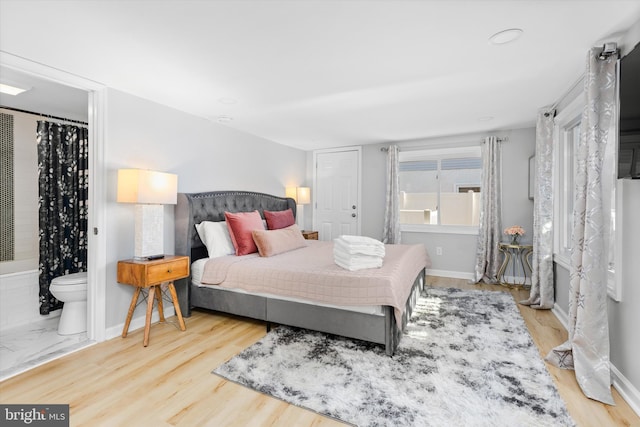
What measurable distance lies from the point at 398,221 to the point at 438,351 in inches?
115

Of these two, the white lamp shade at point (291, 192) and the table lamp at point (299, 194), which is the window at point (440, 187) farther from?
the white lamp shade at point (291, 192)

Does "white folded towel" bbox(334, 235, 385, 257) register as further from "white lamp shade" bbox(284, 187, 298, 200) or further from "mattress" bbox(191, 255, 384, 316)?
"white lamp shade" bbox(284, 187, 298, 200)

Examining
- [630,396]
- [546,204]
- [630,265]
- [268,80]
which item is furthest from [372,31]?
[546,204]

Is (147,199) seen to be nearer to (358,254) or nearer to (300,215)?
(358,254)

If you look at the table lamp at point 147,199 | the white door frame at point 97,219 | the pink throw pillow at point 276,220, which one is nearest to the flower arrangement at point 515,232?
the pink throw pillow at point 276,220

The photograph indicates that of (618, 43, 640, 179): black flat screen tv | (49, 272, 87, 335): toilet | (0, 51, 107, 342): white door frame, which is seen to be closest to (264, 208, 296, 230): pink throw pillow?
(0, 51, 107, 342): white door frame

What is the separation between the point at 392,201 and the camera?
5.22 m

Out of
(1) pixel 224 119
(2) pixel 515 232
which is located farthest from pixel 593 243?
(1) pixel 224 119

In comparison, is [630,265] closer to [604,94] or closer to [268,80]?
[604,94]

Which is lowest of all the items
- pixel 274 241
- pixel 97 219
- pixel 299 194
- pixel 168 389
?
pixel 168 389

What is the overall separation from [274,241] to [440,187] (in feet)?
10.2

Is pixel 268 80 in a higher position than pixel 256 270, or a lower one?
higher

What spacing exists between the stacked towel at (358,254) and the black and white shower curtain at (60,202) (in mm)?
3054

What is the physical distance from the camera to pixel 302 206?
596cm
